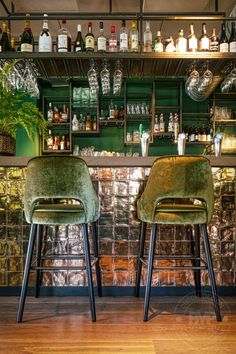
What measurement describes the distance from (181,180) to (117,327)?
85cm

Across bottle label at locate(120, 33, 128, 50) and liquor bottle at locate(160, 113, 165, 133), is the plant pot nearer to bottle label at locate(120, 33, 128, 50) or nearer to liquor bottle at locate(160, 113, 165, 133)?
bottle label at locate(120, 33, 128, 50)

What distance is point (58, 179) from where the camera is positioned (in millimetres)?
2246

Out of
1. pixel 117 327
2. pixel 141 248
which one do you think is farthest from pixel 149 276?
pixel 141 248

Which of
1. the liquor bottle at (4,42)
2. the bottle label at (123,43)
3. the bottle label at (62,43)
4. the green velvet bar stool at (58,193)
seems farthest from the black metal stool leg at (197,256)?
the liquor bottle at (4,42)

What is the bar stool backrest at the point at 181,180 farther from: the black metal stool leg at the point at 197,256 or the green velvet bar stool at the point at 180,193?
the black metal stool leg at the point at 197,256

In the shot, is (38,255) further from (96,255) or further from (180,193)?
(180,193)

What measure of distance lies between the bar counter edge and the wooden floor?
88 cm

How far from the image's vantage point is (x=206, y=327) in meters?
2.17

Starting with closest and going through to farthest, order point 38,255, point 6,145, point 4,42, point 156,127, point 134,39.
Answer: point 38,255 → point 6,145 → point 134,39 → point 4,42 → point 156,127

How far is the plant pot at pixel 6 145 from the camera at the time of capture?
2.74 meters

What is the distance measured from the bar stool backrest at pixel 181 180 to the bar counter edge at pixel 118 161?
0.40 metres

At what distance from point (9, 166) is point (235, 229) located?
1571 millimetres

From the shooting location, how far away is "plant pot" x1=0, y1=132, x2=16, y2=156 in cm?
274


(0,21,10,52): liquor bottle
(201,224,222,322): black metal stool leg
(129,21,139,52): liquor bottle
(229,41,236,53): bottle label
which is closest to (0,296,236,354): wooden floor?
(201,224,222,322): black metal stool leg
